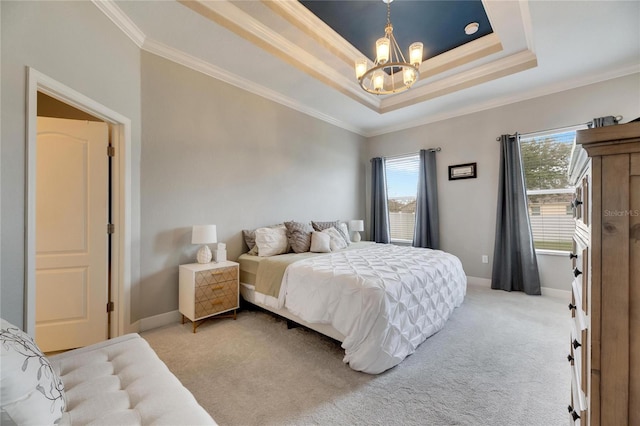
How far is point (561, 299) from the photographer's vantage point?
11.2 feet

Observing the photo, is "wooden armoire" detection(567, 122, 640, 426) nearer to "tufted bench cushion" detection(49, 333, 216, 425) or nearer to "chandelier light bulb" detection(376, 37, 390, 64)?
"tufted bench cushion" detection(49, 333, 216, 425)

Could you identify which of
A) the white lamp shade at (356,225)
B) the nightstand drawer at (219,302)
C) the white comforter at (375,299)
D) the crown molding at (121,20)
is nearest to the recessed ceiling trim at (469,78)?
the white lamp shade at (356,225)

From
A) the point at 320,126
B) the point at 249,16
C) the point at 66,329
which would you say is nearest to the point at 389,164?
the point at 320,126

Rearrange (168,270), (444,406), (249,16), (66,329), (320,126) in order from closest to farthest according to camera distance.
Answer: (444,406) → (66,329) → (249,16) → (168,270) → (320,126)

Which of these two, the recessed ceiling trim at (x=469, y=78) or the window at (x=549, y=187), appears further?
the window at (x=549, y=187)

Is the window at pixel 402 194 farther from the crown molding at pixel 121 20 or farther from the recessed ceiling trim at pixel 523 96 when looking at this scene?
the crown molding at pixel 121 20

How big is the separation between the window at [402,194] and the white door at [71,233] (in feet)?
15.0

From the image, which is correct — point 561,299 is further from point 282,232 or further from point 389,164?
point 282,232

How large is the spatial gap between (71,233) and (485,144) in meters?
5.38

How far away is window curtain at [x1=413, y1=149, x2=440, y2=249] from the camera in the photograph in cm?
458

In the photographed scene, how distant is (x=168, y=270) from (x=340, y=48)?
3309 mm

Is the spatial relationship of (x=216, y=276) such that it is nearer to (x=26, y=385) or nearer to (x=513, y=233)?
(x=26, y=385)

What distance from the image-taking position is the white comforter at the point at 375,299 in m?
1.91

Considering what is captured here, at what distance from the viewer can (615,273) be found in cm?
61
